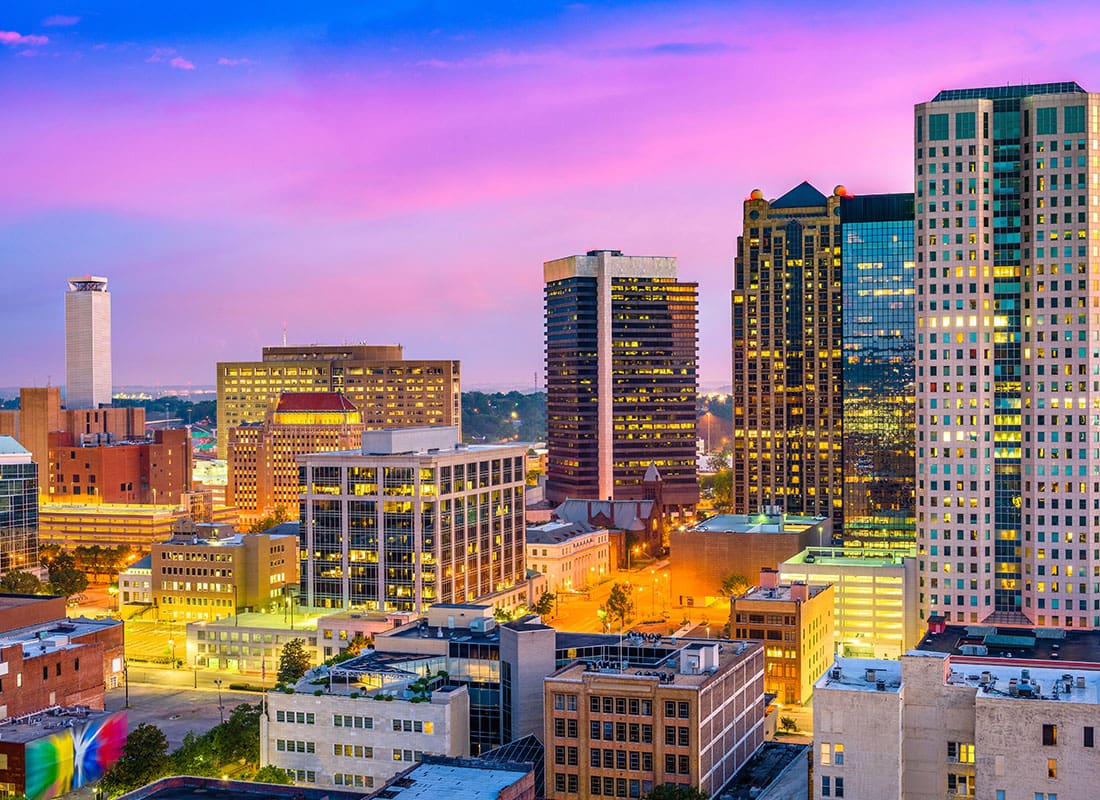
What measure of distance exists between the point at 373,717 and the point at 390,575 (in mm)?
73491

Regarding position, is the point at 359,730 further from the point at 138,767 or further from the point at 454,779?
the point at 454,779

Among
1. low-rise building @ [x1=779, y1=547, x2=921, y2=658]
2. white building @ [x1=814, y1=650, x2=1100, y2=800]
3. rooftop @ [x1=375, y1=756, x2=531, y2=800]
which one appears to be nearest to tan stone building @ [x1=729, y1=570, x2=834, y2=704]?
low-rise building @ [x1=779, y1=547, x2=921, y2=658]

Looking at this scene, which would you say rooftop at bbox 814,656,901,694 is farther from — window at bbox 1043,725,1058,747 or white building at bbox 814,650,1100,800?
window at bbox 1043,725,1058,747

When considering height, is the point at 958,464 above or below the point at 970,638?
above

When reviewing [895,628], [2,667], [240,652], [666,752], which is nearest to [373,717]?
[666,752]

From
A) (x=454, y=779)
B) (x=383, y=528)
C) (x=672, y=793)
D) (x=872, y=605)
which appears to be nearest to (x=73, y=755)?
(x=454, y=779)

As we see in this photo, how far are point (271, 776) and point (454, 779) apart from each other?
23783 millimetres

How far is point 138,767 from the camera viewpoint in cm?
11712

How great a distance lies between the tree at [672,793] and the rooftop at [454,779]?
39.0ft

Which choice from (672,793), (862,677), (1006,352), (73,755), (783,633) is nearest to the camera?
(862,677)

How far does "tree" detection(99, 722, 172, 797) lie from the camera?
116688 millimetres

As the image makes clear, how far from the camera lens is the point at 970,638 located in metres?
128

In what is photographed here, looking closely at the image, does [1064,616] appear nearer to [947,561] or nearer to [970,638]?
[947,561]

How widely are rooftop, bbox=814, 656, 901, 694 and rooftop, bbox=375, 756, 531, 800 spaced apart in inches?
931
